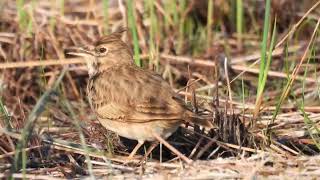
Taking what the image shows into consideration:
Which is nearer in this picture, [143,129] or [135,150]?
[143,129]

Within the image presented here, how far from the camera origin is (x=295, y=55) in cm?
714

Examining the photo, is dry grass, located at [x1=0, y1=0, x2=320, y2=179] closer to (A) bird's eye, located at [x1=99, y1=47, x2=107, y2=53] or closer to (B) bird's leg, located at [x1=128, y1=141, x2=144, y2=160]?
(B) bird's leg, located at [x1=128, y1=141, x2=144, y2=160]

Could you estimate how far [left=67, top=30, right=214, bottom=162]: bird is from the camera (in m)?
4.42

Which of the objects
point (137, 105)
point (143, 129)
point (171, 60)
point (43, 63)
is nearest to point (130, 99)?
point (137, 105)

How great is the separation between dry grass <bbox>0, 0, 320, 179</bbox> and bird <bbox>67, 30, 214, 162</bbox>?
0.20m

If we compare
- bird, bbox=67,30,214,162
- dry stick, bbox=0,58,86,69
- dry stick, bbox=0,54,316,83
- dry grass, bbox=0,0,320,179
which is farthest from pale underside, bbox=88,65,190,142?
dry stick, bbox=0,58,86,69

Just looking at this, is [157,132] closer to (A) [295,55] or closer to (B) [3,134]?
(B) [3,134]

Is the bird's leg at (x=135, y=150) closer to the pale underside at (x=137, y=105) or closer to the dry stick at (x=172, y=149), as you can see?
the pale underside at (x=137, y=105)

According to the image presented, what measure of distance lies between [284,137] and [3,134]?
75.9 inches

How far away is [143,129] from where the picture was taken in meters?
4.50

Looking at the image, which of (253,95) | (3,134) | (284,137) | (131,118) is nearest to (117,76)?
(131,118)

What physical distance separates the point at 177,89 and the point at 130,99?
6.98ft

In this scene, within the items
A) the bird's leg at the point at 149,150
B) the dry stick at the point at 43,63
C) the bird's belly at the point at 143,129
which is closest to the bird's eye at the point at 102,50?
the bird's belly at the point at 143,129

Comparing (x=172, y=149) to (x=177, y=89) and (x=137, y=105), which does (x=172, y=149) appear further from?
(x=177, y=89)
